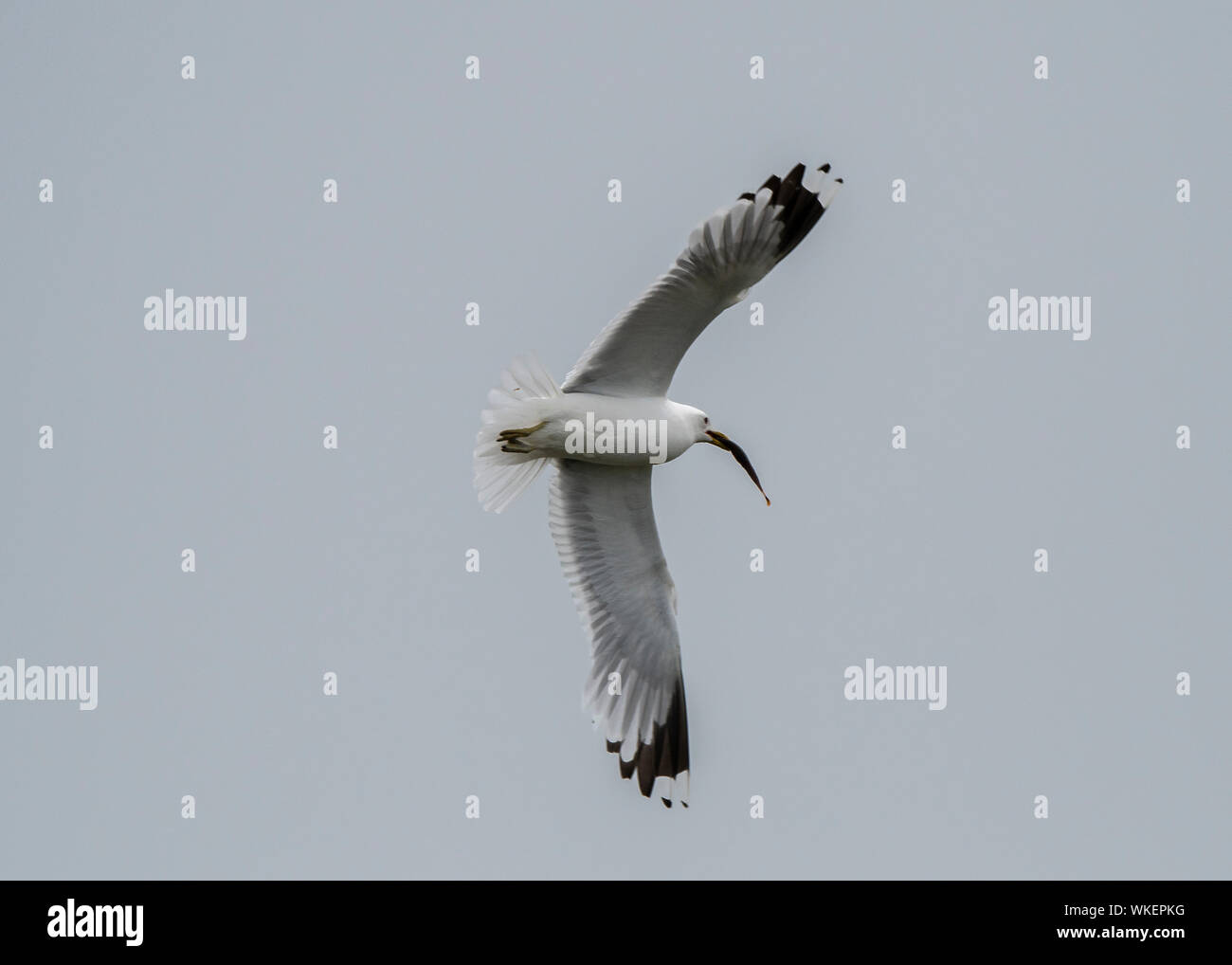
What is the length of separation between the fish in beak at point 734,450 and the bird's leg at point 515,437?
2.61ft

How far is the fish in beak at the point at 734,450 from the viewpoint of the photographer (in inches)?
295

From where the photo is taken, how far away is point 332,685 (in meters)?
9.55

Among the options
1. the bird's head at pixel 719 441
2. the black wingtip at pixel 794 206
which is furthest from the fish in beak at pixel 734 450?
the black wingtip at pixel 794 206

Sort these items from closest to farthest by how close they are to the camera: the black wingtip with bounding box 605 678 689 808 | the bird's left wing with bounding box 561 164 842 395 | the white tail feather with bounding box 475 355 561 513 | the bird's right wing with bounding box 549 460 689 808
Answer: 1. the bird's left wing with bounding box 561 164 842 395
2. the white tail feather with bounding box 475 355 561 513
3. the bird's right wing with bounding box 549 460 689 808
4. the black wingtip with bounding box 605 678 689 808

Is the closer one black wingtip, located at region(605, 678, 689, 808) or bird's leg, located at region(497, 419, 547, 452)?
bird's leg, located at region(497, 419, 547, 452)

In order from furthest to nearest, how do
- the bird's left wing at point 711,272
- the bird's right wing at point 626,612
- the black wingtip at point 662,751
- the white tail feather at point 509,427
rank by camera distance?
the black wingtip at point 662,751 < the bird's right wing at point 626,612 < the white tail feather at point 509,427 < the bird's left wing at point 711,272

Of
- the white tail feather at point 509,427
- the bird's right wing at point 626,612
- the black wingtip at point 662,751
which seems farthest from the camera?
the black wingtip at point 662,751

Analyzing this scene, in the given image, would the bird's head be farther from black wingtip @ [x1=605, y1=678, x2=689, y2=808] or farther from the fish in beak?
black wingtip @ [x1=605, y1=678, x2=689, y2=808]

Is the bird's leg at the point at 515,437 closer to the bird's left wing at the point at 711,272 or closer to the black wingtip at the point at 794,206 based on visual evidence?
the bird's left wing at the point at 711,272

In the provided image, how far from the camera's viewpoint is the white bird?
6691 mm

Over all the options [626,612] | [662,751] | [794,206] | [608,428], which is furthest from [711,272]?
[662,751]

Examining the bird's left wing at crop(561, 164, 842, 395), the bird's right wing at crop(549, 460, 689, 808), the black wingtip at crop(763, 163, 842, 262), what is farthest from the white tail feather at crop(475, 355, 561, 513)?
the black wingtip at crop(763, 163, 842, 262)

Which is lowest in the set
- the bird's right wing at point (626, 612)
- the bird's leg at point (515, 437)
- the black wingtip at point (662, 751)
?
the black wingtip at point (662, 751)

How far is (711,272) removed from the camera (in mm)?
6715
